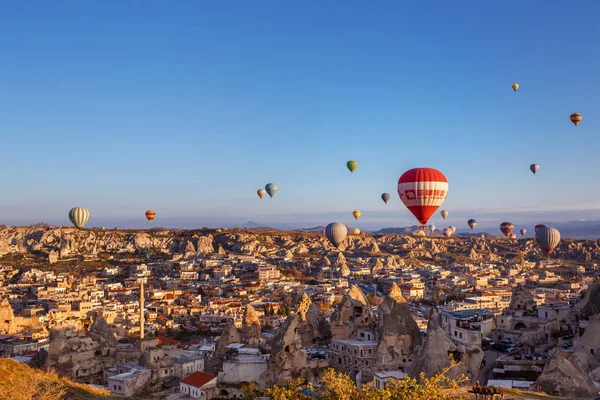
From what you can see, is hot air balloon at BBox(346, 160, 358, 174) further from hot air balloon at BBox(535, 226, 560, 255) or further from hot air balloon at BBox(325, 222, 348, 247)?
hot air balloon at BBox(535, 226, 560, 255)

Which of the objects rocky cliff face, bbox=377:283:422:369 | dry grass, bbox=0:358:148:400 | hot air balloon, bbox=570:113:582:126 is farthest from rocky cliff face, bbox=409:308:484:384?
hot air balloon, bbox=570:113:582:126

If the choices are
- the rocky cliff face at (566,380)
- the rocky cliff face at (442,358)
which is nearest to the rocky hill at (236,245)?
the rocky cliff face at (442,358)

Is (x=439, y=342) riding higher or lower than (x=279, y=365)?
higher

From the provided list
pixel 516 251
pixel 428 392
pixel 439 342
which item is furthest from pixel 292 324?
pixel 516 251

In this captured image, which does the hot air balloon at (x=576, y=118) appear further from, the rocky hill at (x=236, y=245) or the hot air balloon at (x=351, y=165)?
the rocky hill at (x=236, y=245)

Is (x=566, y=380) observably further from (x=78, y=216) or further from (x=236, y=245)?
(x=236, y=245)

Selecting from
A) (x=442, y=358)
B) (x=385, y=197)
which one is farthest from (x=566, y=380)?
(x=385, y=197)

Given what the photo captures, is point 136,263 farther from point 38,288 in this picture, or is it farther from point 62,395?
point 62,395
